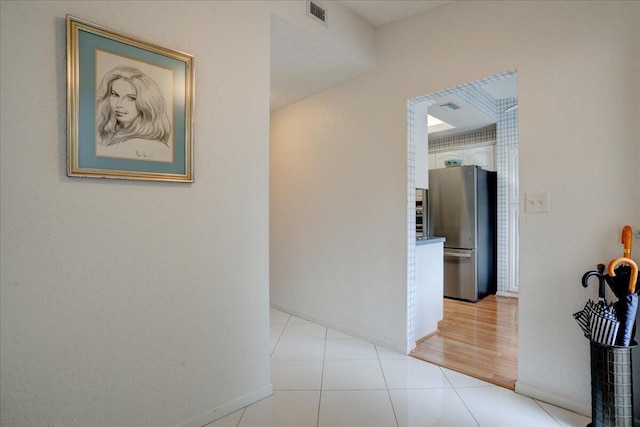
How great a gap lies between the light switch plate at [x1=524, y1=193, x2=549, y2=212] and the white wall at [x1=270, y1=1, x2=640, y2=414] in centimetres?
3

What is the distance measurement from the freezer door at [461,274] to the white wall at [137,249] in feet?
10.1

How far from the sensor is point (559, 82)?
1.85 metres

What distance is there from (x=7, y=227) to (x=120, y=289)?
0.46 meters

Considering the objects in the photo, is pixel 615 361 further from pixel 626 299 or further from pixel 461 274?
pixel 461 274

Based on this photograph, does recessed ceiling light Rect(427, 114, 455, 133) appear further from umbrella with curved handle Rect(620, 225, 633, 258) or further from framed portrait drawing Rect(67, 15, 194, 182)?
framed portrait drawing Rect(67, 15, 194, 182)

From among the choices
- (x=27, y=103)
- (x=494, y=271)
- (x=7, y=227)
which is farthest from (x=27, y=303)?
(x=494, y=271)

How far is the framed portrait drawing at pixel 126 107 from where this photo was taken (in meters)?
1.31

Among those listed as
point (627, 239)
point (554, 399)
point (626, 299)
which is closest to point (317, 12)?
point (627, 239)

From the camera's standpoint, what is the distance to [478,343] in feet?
9.11

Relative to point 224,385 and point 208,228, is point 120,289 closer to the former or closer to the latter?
point 208,228

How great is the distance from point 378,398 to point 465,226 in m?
2.87

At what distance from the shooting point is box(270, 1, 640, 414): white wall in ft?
5.60

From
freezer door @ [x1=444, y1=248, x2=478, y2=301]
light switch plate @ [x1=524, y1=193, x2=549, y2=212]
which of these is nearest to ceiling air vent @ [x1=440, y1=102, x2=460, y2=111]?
freezer door @ [x1=444, y1=248, x2=478, y2=301]

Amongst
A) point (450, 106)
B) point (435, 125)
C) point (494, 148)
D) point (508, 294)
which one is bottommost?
point (508, 294)
